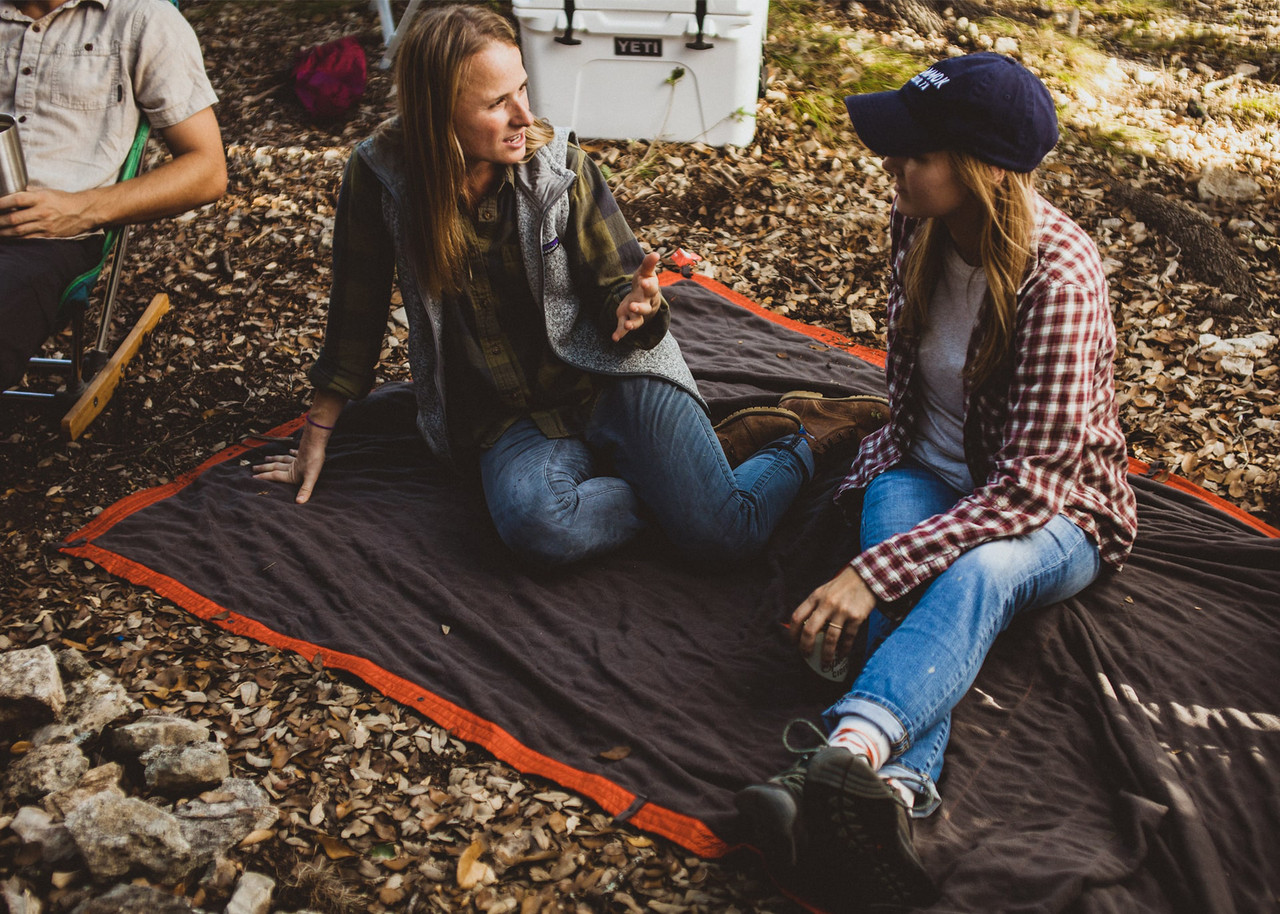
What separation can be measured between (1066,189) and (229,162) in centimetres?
448

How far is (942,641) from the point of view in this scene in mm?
2355

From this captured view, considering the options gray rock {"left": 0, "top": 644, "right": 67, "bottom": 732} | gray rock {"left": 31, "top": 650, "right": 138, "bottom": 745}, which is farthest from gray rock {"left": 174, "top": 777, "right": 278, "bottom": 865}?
gray rock {"left": 0, "top": 644, "right": 67, "bottom": 732}

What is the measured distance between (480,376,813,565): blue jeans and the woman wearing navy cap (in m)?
0.54

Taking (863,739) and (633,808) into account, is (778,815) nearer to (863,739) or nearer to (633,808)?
(863,739)

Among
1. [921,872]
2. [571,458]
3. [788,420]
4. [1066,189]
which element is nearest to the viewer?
[921,872]

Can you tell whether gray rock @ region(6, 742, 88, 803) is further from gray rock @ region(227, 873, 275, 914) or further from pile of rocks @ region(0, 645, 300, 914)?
gray rock @ region(227, 873, 275, 914)

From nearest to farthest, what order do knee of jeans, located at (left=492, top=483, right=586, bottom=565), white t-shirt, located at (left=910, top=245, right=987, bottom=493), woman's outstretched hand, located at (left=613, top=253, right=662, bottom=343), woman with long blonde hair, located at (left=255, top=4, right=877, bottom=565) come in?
white t-shirt, located at (left=910, top=245, right=987, bottom=493) < woman's outstretched hand, located at (left=613, top=253, right=662, bottom=343) < woman with long blonde hair, located at (left=255, top=4, right=877, bottom=565) < knee of jeans, located at (left=492, top=483, right=586, bottom=565)

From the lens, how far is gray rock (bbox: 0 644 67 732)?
2.64 m

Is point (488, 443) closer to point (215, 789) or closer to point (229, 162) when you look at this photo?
point (215, 789)

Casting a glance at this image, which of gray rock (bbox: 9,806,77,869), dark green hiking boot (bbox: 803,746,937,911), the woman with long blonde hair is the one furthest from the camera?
the woman with long blonde hair

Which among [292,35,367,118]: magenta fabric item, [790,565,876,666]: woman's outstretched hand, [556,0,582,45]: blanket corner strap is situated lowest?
[790,565,876,666]: woman's outstretched hand

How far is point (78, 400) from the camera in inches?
154

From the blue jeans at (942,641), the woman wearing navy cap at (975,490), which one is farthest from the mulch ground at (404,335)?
the blue jeans at (942,641)

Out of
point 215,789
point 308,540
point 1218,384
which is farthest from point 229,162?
point 1218,384
